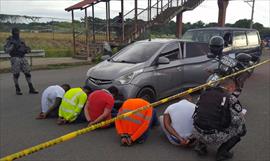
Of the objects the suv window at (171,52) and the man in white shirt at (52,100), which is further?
the suv window at (171,52)

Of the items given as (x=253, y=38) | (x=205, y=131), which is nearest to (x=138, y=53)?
(x=205, y=131)

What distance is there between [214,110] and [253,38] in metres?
10.1

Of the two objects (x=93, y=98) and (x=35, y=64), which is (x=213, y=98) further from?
(x=35, y=64)

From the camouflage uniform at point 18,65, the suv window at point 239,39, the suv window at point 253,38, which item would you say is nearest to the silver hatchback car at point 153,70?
the camouflage uniform at point 18,65

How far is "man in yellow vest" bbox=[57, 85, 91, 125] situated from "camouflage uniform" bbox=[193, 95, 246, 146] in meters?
2.43

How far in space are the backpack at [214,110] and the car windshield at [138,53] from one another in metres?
2.92

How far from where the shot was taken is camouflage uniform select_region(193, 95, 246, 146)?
13.1 ft

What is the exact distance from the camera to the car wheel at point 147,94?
6.43m

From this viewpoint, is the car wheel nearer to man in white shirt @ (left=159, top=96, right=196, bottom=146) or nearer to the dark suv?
man in white shirt @ (left=159, top=96, right=196, bottom=146)

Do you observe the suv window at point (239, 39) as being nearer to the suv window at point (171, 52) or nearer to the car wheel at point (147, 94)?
the suv window at point (171, 52)

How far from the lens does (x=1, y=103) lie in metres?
7.53

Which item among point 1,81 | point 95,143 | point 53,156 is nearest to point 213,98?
point 95,143

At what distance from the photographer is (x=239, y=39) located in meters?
12.0

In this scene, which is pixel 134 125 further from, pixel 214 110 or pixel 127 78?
pixel 127 78
